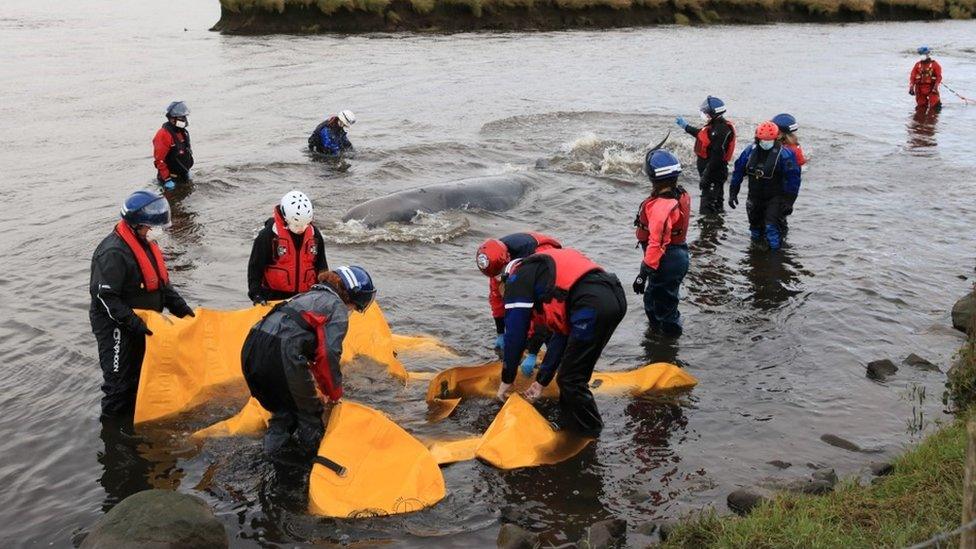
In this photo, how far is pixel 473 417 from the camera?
25.2 feet

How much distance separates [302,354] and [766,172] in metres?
7.45

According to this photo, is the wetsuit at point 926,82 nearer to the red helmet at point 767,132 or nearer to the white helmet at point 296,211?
the red helmet at point 767,132

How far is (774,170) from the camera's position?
11375 millimetres

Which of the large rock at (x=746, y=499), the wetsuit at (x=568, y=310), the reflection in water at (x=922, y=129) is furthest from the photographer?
the reflection in water at (x=922, y=129)

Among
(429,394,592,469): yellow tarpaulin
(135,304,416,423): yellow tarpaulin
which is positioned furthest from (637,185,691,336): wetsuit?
(135,304,416,423): yellow tarpaulin

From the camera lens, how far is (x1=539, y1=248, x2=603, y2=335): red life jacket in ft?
22.3

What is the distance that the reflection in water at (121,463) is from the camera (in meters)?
6.65

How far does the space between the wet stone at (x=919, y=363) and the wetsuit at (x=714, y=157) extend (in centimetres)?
533

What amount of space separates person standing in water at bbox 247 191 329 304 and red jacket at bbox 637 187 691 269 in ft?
10.8

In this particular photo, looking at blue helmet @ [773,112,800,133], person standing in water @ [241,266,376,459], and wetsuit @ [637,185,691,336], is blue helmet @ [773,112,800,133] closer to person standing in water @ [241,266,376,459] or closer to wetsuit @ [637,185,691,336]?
wetsuit @ [637,185,691,336]

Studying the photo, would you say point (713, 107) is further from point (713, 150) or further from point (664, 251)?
point (664, 251)

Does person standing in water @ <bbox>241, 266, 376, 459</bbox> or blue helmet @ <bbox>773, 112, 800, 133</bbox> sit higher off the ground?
blue helmet @ <bbox>773, 112, 800, 133</bbox>

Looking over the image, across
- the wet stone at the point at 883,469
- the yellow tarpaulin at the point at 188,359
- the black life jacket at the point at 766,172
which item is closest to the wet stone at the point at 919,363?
the wet stone at the point at 883,469

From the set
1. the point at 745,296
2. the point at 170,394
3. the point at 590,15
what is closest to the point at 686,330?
→ the point at 745,296
